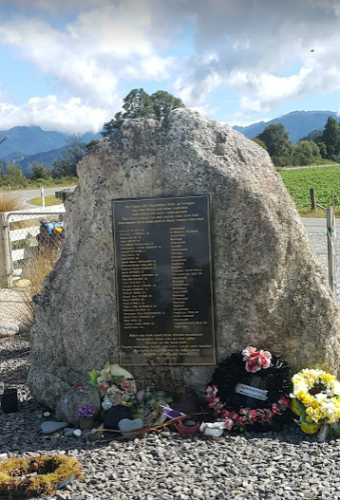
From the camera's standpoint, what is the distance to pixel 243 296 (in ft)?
14.6

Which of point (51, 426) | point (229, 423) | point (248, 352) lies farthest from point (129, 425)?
point (248, 352)

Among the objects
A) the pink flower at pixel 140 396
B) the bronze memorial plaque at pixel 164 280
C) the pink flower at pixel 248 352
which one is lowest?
the pink flower at pixel 140 396

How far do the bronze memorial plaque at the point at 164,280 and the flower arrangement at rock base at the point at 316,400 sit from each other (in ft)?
2.55

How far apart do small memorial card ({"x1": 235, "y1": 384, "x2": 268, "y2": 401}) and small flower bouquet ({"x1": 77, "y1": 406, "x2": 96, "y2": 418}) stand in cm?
125

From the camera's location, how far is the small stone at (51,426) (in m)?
4.35

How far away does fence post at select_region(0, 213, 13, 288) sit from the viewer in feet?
34.8

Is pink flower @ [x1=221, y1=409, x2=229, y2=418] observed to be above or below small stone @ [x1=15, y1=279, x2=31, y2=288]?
below

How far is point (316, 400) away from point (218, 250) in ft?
4.76

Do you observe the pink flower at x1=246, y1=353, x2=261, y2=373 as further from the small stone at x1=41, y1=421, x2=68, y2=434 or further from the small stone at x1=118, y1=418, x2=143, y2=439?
the small stone at x1=41, y1=421, x2=68, y2=434

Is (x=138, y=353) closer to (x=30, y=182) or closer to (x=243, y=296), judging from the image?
(x=243, y=296)

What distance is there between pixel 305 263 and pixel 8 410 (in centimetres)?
303

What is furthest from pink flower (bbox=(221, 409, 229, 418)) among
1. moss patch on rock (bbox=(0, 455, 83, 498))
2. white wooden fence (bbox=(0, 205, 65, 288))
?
white wooden fence (bbox=(0, 205, 65, 288))

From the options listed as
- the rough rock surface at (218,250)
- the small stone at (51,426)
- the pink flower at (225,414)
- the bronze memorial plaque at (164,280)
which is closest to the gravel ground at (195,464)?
the small stone at (51,426)

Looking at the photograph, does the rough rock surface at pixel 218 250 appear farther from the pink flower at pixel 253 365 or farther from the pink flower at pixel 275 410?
the pink flower at pixel 275 410
